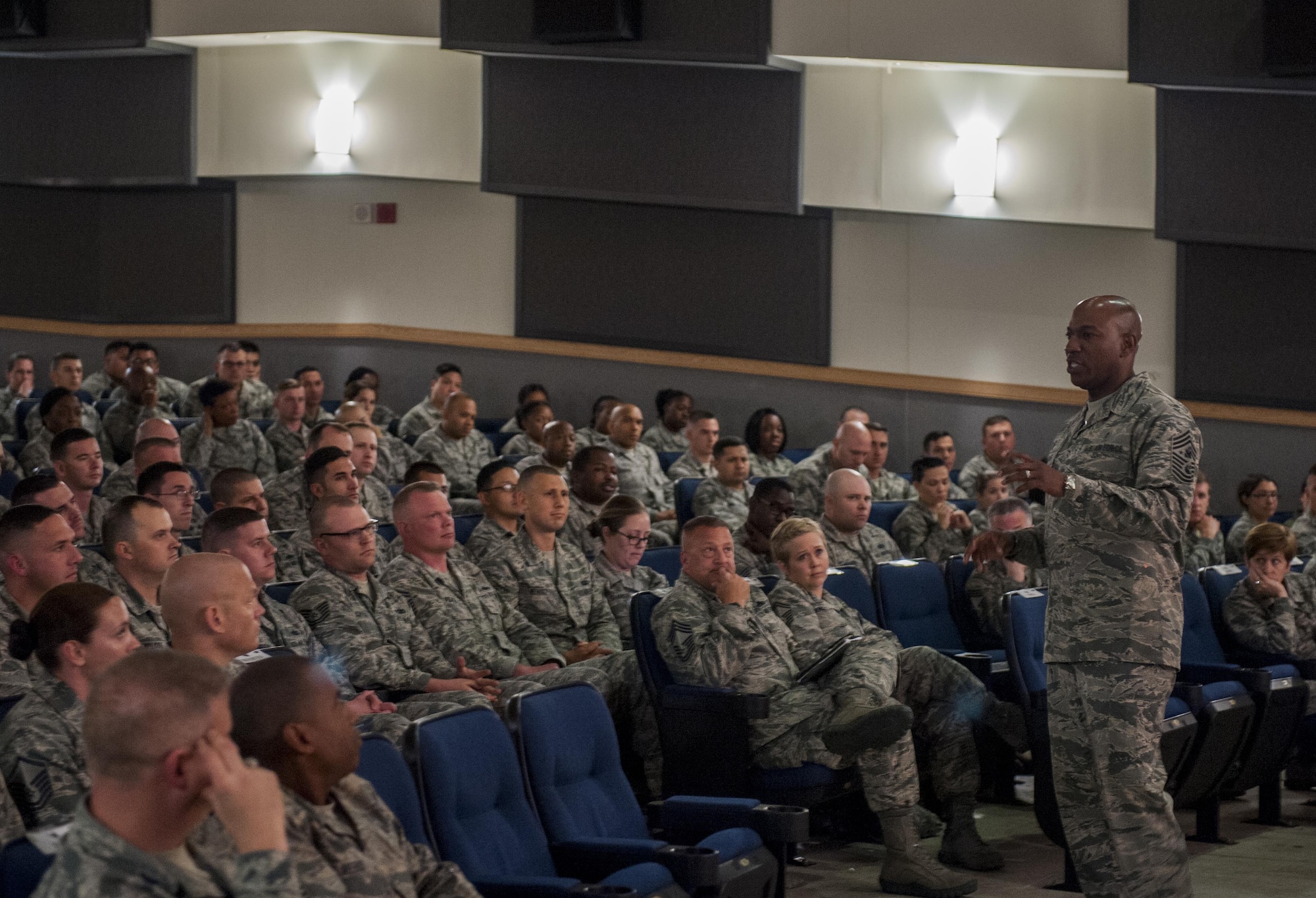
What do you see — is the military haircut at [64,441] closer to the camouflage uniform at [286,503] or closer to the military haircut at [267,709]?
the camouflage uniform at [286,503]

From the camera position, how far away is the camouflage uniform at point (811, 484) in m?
7.50

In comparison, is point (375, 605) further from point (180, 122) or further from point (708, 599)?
point (180, 122)

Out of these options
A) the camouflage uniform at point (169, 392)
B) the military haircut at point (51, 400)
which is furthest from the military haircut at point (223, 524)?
the camouflage uniform at point (169, 392)

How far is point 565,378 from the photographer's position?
11055 mm

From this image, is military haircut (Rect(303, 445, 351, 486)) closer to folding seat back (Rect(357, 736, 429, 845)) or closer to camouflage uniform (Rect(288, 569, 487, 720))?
camouflage uniform (Rect(288, 569, 487, 720))

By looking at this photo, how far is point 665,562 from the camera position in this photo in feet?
19.2

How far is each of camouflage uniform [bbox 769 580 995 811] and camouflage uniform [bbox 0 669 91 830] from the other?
220cm

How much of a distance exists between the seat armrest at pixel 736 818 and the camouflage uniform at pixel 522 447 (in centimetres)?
543

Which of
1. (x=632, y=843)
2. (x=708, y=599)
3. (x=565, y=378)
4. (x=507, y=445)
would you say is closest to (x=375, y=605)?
(x=708, y=599)

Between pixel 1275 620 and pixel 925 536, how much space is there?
165cm

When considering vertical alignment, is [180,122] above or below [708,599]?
above

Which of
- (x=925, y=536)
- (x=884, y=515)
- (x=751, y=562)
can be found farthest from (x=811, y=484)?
(x=751, y=562)

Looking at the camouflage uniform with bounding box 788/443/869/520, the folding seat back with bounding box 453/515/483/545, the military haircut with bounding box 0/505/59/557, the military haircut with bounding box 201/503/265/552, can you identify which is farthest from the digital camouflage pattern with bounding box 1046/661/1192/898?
the camouflage uniform with bounding box 788/443/869/520

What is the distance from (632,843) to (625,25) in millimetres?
6563
